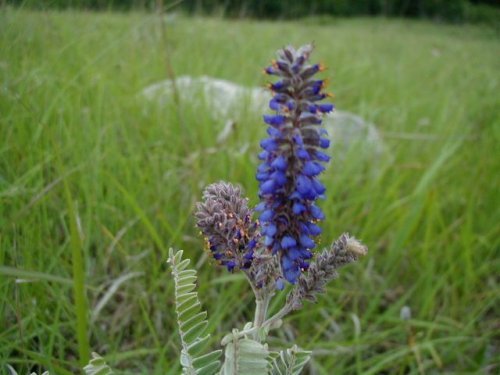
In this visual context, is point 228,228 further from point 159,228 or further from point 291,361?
point 159,228

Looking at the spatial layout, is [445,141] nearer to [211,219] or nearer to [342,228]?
[342,228]

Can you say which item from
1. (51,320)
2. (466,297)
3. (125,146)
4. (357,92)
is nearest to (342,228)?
(466,297)

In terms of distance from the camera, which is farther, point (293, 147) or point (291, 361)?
point (291, 361)

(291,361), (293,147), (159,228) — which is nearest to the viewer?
(293,147)

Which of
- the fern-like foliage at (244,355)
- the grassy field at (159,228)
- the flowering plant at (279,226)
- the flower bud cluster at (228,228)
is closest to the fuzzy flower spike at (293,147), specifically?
the flowering plant at (279,226)

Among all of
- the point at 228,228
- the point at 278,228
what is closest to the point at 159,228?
the point at 228,228

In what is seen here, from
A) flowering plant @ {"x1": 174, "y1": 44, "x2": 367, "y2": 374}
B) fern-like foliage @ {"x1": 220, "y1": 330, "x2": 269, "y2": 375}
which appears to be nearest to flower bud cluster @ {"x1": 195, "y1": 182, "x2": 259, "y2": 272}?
flowering plant @ {"x1": 174, "y1": 44, "x2": 367, "y2": 374}
